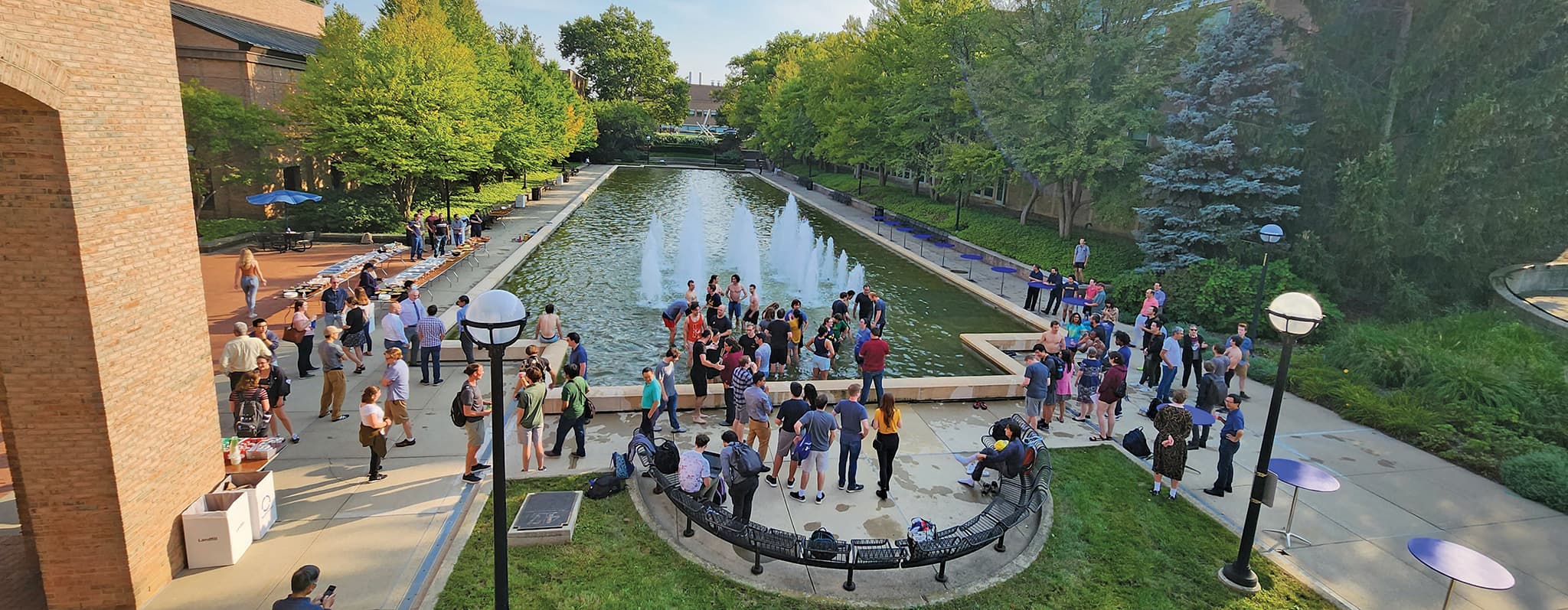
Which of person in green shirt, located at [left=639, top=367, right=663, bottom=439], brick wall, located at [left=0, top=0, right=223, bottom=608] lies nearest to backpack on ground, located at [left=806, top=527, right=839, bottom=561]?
person in green shirt, located at [left=639, top=367, right=663, bottom=439]

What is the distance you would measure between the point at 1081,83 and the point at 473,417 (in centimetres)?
2253

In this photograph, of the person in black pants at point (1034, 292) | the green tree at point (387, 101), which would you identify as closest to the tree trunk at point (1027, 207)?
the person in black pants at point (1034, 292)

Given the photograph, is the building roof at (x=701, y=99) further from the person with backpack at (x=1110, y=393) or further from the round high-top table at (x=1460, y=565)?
the round high-top table at (x=1460, y=565)

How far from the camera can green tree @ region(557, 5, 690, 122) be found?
9525 centimetres

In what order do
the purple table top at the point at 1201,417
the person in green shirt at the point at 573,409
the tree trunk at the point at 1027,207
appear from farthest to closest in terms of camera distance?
the tree trunk at the point at 1027,207 → the purple table top at the point at 1201,417 → the person in green shirt at the point at 573,409

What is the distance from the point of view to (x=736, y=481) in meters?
8.42

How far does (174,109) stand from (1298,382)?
18.3 meters

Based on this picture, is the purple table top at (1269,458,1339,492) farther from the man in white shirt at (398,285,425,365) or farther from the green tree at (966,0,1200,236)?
the green tree at (966,0,1200,236)

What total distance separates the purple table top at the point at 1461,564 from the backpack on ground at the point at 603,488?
847 centimetres

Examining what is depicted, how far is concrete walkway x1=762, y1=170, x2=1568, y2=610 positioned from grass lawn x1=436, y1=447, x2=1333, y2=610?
513 millimetres

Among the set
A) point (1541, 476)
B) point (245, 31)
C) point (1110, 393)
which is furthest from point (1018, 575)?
point (245, 31)

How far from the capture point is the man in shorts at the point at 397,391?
9.76m

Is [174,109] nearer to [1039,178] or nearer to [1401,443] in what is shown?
[1401,443]

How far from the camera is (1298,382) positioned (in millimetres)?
14609
